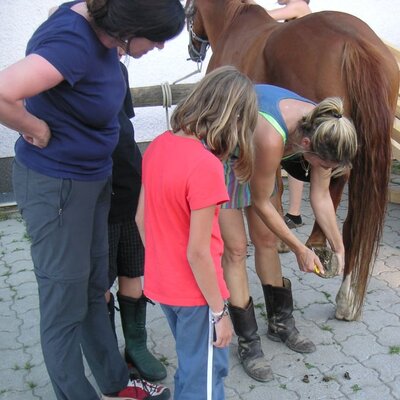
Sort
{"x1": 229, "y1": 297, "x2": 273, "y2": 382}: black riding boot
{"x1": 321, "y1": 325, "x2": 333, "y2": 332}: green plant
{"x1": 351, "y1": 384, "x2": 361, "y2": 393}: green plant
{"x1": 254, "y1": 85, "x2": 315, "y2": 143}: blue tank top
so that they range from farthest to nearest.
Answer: {"x1": 321, "y1": 325, "x2": 333, "y2": 332}: green plant, {"x1": 229, "y1": 297, "x2": 273, "y2": 382}: black riding boot, {"x1": 351, "y1": 384, "x2": 361, "y2": 393}: green plant, {"x1": 254, "y1": 85, "x2": 315, "y2": 143}: blue tank top

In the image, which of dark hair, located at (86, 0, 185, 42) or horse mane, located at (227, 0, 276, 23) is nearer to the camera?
dark hair, located at (86, 0, 185, 42)

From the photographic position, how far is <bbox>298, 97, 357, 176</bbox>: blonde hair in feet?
6.87

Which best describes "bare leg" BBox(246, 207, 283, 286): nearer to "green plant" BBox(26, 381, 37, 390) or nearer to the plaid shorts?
the plaid shorts

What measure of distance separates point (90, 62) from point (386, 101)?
1558 millimetres

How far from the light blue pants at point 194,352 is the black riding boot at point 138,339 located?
70 cm

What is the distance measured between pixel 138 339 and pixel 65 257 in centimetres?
88

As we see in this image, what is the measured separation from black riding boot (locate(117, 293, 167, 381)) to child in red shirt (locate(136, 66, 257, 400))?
2.27 feet

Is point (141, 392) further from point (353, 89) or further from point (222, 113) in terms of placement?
point (353, 89)

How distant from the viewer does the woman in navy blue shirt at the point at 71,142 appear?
157cm

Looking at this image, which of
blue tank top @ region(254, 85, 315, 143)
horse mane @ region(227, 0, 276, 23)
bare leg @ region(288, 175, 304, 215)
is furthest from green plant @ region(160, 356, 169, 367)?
horse mane @ region(227, 0, 276, 23)

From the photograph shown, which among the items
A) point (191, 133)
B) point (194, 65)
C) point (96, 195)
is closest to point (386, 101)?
point (191, 133)

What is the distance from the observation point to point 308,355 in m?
2.75

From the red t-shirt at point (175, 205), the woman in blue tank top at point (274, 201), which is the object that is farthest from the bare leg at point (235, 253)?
the red t-shirt at point (175, 205)

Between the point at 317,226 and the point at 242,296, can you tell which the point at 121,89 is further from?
the point at 317,226
